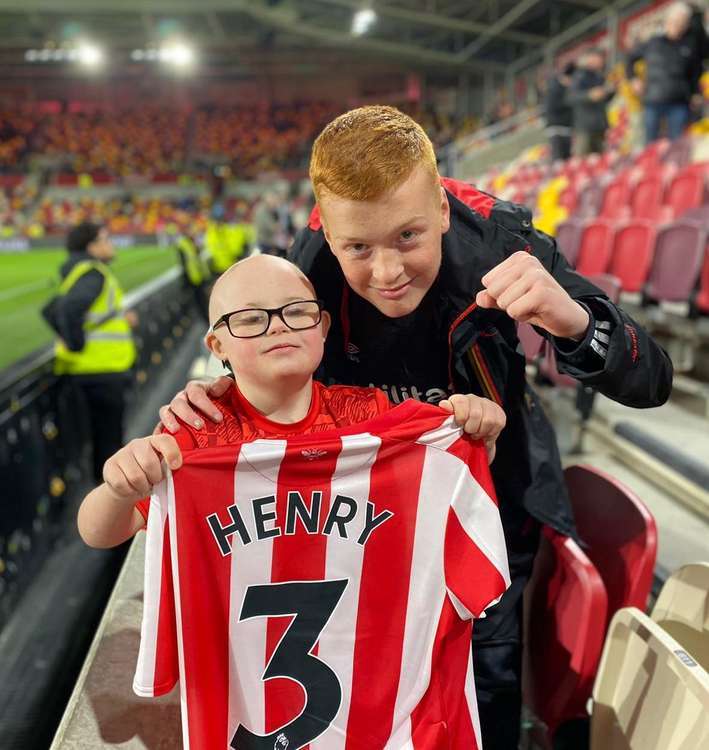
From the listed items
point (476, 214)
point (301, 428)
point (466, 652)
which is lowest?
point (466, 652)

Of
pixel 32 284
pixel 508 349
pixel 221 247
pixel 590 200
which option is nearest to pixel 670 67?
pixel 590 200

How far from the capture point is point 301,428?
124cm

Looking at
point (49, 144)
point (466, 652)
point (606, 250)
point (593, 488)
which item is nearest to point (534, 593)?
point (593, 488)

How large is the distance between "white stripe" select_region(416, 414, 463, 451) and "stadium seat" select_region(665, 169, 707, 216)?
182 inches

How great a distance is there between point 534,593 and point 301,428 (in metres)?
0.85

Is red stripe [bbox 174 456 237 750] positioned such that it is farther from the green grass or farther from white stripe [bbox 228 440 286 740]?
the green grass

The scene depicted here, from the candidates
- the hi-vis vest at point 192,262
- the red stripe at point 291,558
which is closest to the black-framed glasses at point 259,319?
the red stripe at point 291,558

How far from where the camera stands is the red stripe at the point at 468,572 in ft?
3.78

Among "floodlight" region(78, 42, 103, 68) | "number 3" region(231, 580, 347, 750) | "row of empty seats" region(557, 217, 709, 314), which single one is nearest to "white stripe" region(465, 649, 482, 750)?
"number 3" region(231, 580, 347, 750)

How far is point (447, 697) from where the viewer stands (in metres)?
1.21

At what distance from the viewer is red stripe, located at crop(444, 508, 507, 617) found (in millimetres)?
1152

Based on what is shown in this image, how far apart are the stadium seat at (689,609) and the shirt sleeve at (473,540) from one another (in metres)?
0.38

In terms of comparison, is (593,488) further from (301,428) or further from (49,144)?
(49,144)

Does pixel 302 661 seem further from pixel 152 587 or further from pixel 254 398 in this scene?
pixel 254 398
